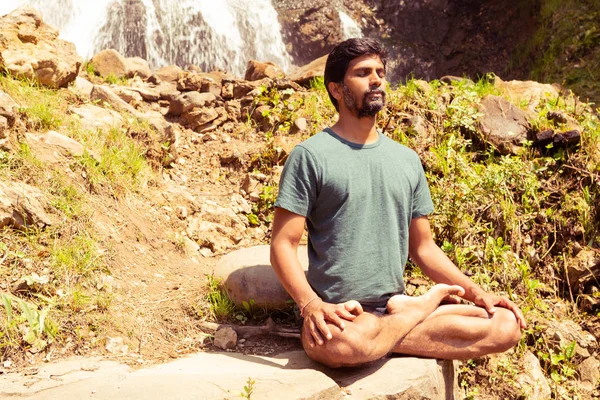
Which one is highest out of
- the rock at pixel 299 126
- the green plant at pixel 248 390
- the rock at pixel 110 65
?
the rock at pixel 110 65

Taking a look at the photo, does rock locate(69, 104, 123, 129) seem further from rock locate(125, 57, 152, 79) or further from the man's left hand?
the man's left hand

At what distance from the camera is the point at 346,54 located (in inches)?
124

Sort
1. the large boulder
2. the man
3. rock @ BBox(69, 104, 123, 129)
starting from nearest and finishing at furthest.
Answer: the man < rock @ BBox(69, 104, 123, 129) < the large boulder

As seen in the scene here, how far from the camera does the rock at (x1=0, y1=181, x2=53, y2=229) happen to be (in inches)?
139

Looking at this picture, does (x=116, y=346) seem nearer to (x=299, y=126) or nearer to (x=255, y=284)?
(x=255, y=284)

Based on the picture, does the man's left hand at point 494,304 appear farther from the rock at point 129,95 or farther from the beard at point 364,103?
the rock at point 129,95

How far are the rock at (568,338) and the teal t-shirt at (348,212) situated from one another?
1.56m

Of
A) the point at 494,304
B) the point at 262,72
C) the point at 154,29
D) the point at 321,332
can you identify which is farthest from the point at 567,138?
the point at 154,29

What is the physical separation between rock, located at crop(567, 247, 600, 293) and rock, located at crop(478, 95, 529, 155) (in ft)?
3.29

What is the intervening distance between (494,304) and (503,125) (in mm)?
2554

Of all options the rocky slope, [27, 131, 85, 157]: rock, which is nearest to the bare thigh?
the rocky slope

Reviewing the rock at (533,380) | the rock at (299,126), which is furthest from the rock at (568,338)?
the rock at (299,126)

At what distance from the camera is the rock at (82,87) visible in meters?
5.47

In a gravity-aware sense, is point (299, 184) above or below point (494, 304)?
above
